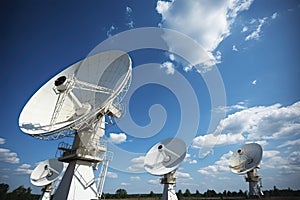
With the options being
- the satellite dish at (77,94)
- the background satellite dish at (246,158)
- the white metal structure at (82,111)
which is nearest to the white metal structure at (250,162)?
the background satellite dish at (246,158)

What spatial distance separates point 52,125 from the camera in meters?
14.8

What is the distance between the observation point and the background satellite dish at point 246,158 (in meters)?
29.6

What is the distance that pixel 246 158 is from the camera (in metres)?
31.1

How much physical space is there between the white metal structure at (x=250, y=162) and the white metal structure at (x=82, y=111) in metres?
22.2

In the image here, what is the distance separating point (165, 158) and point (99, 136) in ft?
36.5

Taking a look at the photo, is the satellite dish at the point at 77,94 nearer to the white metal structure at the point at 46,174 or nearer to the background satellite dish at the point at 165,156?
the background satellite dish at the point at 165,156

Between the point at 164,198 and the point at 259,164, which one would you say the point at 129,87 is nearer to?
the point at 164,198

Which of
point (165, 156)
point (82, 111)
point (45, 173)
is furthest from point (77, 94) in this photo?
point (45, 173)

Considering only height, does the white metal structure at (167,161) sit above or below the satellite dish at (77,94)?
below

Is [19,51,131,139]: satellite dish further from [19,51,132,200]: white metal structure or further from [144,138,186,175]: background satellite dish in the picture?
[144,138,186,175]: background satellite dish

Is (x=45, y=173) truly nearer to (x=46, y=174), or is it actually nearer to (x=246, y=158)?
(x=46, y=174)

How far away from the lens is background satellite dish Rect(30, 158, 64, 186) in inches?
1131

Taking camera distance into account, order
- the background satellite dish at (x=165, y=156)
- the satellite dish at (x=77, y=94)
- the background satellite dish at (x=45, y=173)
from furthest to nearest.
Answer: the background satellite dish at (x=45, y=173), the background satellite dish at (x=165, y=156), the satellite dish at (x=77, y=94)

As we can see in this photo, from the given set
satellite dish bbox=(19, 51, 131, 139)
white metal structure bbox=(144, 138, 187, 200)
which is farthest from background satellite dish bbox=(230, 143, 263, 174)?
satellite dish bbox=(19, 51, 131, 139)
